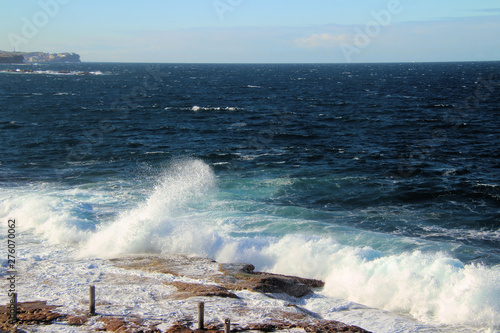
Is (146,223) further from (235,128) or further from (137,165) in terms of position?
(235,128)

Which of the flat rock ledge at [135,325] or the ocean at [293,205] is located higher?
the ocean at [293,205]

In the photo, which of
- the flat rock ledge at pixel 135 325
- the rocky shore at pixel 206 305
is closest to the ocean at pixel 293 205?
the rocky shore at pixel 206 305

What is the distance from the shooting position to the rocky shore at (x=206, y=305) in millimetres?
12531

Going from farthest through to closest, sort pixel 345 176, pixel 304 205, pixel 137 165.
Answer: pixel 137 165
pixel 345 176
pixel 304 205

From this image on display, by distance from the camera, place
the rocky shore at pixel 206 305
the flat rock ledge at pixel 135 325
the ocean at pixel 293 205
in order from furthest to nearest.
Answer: the ocean at pixel 293 205, the rocky shore at pixel 206 305, the flat rock ledge at pixel 135 325

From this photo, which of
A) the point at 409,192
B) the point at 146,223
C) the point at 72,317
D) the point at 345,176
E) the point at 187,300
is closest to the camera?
A: the point at 72,317

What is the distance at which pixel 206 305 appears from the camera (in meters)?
13.9

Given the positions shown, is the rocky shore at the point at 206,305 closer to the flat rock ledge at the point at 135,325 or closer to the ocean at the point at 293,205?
the flat rock ledge at the point at 135,325

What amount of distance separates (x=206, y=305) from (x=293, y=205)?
1217 cm

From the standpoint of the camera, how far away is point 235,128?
5097 cm

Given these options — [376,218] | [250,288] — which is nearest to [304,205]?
[376,218]

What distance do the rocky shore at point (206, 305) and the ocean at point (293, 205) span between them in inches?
38.5

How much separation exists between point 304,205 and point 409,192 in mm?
6792

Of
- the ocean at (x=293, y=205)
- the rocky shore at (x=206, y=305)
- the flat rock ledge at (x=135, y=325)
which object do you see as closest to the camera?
the flat rock ledge at (x=135, y=325)
